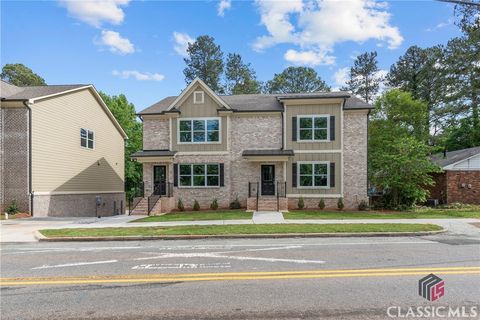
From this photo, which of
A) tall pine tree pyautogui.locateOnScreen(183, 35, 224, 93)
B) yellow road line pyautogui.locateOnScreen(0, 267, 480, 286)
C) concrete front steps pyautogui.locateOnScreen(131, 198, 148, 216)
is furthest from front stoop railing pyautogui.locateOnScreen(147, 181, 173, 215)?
tall pine tree pyautogui.locateOnScreen(183, 35, 224, 93)

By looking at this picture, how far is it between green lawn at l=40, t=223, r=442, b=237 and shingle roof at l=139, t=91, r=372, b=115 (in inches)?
403

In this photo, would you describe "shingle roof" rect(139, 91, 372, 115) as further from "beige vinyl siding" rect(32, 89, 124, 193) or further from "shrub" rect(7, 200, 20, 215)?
"shrub" rect(7, 200, 20, 215)

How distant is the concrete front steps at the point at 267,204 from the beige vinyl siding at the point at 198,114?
4.07 metres

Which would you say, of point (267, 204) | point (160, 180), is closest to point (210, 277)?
point (267, 204)

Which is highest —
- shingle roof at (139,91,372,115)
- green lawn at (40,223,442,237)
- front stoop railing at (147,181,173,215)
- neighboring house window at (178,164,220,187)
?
shingle roof at (139,91,372,115)

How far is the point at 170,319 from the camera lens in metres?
4.44

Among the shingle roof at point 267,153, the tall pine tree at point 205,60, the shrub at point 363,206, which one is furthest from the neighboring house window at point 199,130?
the tall pine tree at point 205,60

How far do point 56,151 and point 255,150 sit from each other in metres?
12.7

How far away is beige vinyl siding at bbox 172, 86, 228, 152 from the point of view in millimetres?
21750

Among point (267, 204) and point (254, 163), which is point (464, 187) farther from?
point (254, 163)

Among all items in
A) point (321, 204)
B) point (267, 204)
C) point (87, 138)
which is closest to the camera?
point (267, 204)

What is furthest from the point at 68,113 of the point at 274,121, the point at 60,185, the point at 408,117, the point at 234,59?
the point at 234,59

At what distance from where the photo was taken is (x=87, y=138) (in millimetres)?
24469

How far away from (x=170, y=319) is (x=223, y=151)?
17.5 metres
